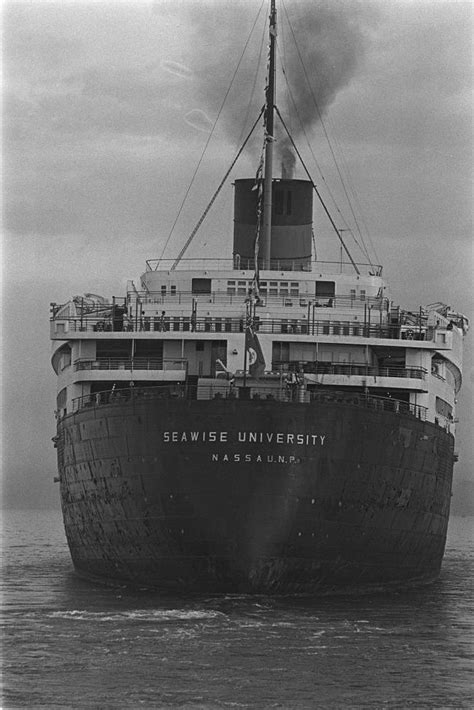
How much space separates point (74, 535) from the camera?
60719 mm

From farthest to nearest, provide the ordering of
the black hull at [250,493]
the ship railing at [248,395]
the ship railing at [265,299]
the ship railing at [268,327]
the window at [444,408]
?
the window at [444,408]
the ship railing at [265,299]
the ship railing at [268,327]
the ship railing at [248,395]
the black hull at [250,493]

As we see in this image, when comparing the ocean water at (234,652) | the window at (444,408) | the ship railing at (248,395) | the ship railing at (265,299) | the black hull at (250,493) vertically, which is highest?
the ship railing at (265,299)

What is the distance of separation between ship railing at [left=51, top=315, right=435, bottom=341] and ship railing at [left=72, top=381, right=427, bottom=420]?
11.1 feet

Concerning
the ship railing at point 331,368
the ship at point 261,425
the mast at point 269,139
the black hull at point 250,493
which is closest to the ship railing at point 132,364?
the ship at point 261,425

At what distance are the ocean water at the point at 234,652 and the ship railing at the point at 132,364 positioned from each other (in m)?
8.37

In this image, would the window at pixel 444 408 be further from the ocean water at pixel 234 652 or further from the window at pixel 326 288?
the ocean water at pixel 234 652

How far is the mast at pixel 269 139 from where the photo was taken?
64375 mm

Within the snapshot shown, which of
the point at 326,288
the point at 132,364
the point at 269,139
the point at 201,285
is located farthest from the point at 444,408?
the point at 132,364

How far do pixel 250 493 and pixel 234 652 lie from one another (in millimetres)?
8674

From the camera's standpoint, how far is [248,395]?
51719 mm

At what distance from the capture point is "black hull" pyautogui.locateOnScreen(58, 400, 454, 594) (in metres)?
49.7

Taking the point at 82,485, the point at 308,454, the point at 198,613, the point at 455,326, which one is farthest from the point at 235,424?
the point at 455,326

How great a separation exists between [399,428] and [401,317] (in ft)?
28.5

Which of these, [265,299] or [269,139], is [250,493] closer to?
[265,299]
